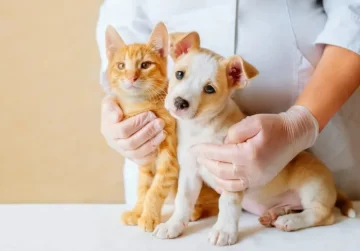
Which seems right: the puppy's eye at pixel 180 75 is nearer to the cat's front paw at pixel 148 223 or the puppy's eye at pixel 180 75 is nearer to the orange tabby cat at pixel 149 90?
the orange tabby cat at pixel 149 90

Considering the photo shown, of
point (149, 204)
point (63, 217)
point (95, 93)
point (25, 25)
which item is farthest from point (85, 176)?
point (149, 204)

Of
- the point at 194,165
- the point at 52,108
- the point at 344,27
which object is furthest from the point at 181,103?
the point at 52,108

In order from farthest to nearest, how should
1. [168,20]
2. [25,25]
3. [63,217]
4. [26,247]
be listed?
[25,25]
[168,20]
[63,217]
[26,247]

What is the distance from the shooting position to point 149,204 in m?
0.85

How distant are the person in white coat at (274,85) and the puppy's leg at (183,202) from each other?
0.04 m

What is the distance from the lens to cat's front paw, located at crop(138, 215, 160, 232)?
0.84 meters

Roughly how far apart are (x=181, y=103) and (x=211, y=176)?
0.57ft

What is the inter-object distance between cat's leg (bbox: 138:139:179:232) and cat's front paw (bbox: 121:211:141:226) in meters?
0.03

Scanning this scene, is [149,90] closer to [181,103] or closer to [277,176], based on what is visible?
[181,103]

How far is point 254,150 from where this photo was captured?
799mm

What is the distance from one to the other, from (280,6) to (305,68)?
13cm

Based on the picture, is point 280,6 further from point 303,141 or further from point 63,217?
point 63,217

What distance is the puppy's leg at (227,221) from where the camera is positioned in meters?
0.79

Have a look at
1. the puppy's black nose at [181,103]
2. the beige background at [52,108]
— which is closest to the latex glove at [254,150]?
the puppy's black nose at [181,103]
